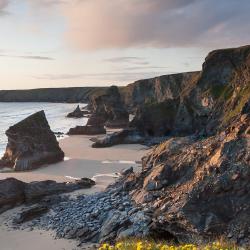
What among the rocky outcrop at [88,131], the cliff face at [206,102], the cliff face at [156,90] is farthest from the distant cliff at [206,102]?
the cliff face at [156,90]

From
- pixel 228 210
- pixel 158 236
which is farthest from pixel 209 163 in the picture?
pixel 158 236

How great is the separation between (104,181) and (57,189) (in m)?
5.25

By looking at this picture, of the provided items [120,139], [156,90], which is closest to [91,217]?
[120,139]

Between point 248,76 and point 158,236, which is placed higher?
point 248,76

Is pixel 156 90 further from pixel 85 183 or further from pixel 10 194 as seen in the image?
pixel 10 194

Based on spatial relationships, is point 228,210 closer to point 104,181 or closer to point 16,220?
point 16,220

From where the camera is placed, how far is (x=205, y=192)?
834 inches

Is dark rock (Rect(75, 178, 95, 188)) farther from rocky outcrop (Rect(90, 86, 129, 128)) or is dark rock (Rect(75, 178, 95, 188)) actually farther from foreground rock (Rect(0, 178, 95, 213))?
rocky outcrop (Rect(90, 86, 129, 128))

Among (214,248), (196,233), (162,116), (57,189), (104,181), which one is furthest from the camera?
(162,116)

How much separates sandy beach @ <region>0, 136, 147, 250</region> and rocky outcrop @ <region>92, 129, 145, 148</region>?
1.39 metres

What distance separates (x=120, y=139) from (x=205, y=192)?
129 feet

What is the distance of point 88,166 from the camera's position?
4388 cm

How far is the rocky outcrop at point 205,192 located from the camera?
784 inches

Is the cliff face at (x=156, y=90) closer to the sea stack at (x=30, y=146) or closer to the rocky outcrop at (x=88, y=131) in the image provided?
the rocky outcrop at (x=88, y=131)
